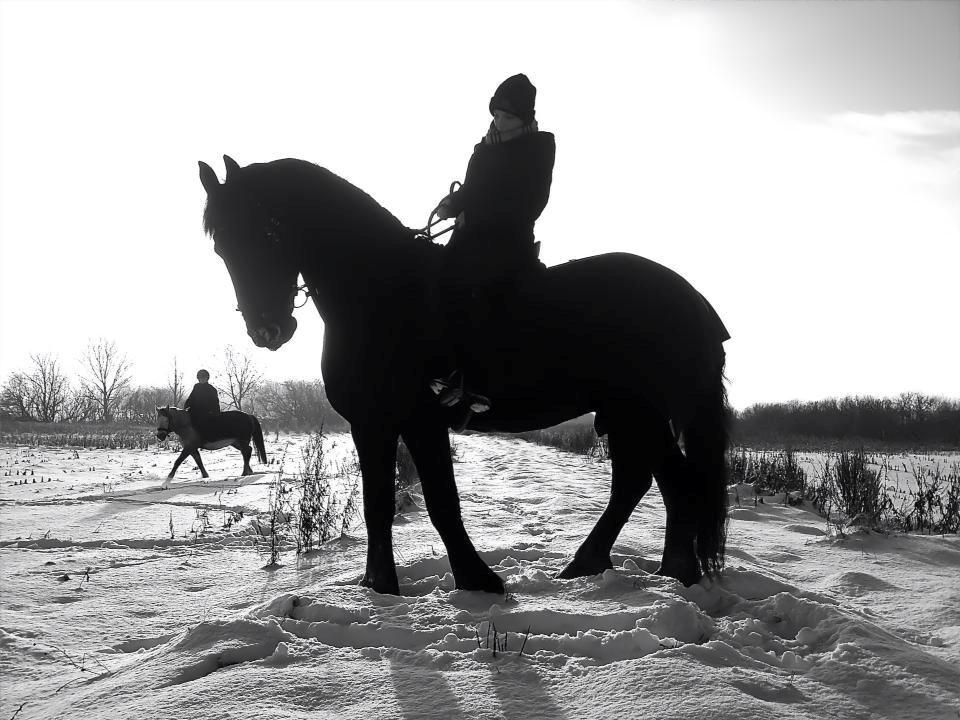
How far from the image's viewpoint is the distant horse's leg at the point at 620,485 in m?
3.36

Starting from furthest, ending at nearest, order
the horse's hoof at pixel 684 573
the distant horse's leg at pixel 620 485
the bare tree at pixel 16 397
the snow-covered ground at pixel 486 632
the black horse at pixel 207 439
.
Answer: the bare tree at pixel 16 397
the black horse at pixel 207 439
the distant horse's leg at pixel 620 485
the horse's hoof at pixel 684 573
the snow-covered ground at pixel 486 632

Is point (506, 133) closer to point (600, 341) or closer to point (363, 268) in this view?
point (363, 268)

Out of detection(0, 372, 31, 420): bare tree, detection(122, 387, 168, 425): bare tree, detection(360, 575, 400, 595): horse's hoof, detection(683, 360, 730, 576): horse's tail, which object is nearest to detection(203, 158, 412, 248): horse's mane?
detection(360, 575, 400, 595): horse's hoof

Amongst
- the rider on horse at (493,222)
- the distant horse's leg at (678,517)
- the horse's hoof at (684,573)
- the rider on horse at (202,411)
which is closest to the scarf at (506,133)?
the rider on horse at (493,222)

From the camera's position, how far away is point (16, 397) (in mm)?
55688

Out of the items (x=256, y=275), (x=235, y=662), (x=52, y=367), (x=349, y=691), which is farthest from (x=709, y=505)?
(x=52, y=367)

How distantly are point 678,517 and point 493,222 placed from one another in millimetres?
1950

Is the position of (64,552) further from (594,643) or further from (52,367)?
(52,367)

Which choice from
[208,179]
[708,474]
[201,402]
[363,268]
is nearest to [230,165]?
[208,179]

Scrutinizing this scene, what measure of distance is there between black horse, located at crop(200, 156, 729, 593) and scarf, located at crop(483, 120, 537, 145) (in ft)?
2.04

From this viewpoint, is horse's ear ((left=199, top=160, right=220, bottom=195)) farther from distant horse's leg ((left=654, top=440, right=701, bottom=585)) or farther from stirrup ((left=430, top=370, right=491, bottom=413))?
distant horse's leg ((left=654, top=440, right=701, bottom=585))

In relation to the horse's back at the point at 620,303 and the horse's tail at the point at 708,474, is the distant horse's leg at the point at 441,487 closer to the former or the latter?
the horse's back at the point at 620,303

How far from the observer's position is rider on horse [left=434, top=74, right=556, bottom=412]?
2.95m

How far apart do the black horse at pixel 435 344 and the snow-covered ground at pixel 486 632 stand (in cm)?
42
